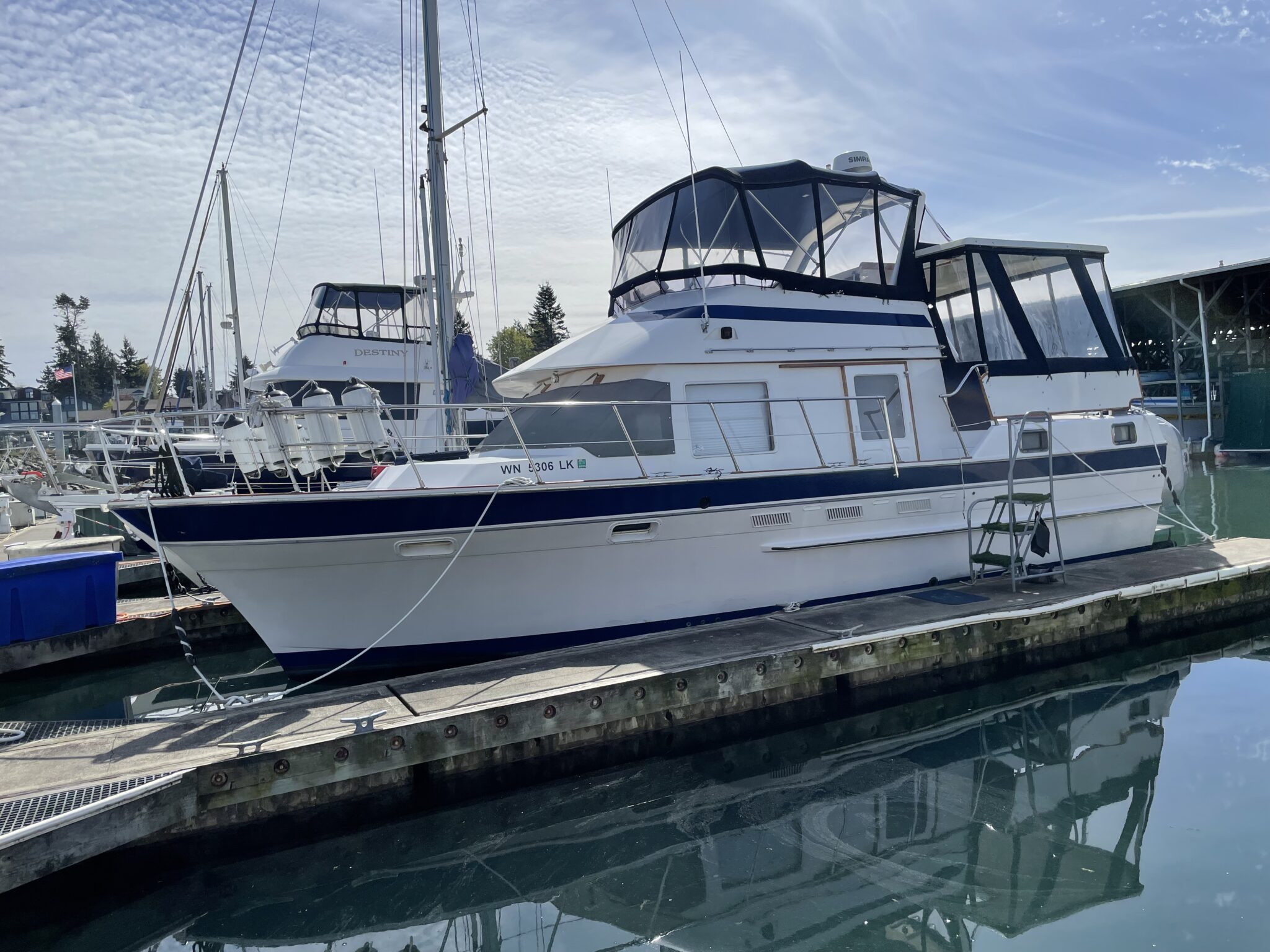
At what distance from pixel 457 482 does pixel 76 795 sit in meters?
3.16

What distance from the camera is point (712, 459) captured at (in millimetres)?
7465

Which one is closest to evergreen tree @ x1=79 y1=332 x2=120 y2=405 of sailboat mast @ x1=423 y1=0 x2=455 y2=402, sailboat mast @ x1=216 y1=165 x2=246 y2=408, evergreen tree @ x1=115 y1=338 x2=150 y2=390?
evergreen tree @ x1=115 y1=338 x2=150 y2=390

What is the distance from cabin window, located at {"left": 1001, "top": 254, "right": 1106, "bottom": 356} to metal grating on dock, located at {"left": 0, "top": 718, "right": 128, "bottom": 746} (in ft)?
30.4

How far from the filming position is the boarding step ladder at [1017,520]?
7.86m

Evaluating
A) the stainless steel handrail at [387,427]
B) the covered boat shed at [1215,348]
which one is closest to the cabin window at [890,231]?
the stainless steel handrail at [387,427]

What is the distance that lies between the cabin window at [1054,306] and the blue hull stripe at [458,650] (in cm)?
542

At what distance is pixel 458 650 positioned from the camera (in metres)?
6.70

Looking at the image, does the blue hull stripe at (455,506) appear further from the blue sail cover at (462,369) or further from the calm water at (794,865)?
the blue sail cover at (462,369)

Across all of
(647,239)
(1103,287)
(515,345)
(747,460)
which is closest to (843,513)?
(747,460)

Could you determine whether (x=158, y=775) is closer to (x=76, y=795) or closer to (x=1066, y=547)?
(x=76, y=795)

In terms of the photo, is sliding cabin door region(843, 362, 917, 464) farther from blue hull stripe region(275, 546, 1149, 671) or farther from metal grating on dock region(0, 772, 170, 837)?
metal grating on dock region(0, 772, 170, 837)

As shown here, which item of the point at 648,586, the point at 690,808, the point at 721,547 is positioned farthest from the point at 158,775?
the point at 721,547

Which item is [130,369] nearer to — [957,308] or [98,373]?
[98,373]

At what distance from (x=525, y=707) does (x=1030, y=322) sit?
280 inches
